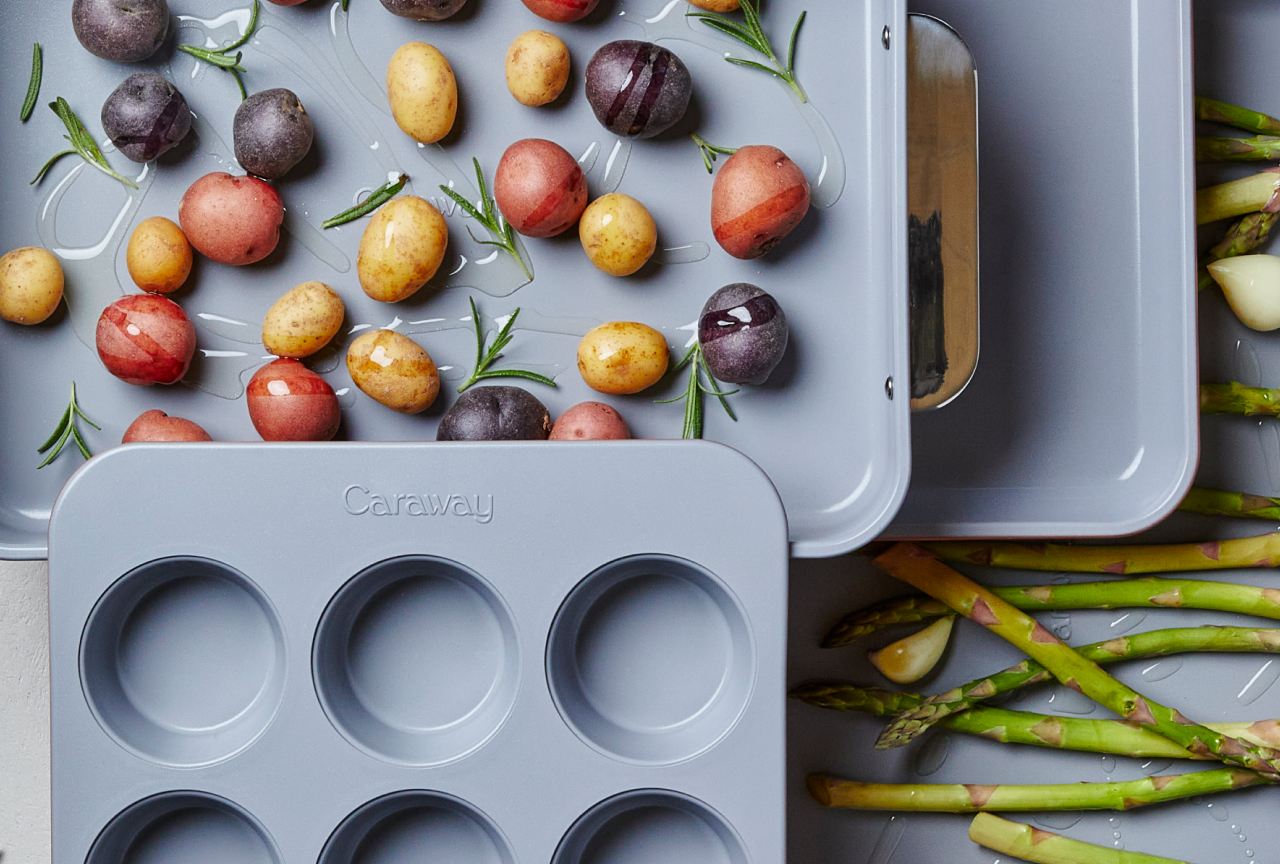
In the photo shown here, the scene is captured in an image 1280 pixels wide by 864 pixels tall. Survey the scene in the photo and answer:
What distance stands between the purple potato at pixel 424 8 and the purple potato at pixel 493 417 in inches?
11.1

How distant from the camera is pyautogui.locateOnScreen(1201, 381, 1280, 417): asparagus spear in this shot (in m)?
0.79

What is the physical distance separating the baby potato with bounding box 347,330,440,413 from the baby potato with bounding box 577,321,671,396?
0.38 feet

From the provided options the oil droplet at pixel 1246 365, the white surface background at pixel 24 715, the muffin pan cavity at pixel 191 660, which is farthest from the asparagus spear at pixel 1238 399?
the white surface background at pixel 24 715

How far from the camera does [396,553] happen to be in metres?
0.55

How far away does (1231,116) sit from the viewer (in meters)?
0.79

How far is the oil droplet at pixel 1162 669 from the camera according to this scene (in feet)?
2.63

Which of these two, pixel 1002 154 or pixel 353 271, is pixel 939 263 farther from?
pixel 353 271

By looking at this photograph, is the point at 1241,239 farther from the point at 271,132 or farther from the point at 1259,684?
the point at 271,132

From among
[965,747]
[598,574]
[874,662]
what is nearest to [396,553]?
[598,574]

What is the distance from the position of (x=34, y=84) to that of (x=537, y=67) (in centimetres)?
38

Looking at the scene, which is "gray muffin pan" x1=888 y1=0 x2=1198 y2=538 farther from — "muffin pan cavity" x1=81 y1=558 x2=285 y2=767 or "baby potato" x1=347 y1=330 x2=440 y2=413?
"muffin pan cavity" x1=81 y1=558 x2=285 y2=767

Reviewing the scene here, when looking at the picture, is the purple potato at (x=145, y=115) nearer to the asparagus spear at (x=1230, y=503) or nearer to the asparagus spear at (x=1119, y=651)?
the asparagus spear at (x=1119, y=651)

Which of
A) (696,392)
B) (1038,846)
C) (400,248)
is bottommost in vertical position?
(1038,846)

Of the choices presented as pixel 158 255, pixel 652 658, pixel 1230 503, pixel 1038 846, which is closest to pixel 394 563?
pixel 652 658
